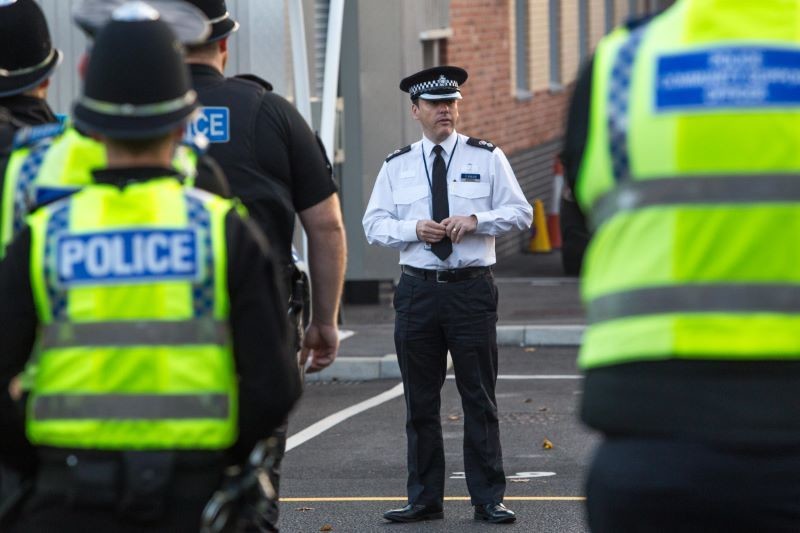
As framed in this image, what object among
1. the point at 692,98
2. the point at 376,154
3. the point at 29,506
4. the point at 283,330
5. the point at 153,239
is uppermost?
the point at 692,98

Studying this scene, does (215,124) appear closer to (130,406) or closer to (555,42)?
(130,406)

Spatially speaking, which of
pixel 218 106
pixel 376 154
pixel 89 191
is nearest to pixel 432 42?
pixel 376 154

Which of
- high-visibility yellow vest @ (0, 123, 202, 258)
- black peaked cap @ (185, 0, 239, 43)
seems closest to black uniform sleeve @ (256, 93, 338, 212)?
black peaked cap @ (185, 0, 239, 43)

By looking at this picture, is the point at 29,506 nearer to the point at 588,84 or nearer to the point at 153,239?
the point at 153,239

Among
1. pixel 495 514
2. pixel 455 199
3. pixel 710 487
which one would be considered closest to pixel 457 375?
pixel 495 514

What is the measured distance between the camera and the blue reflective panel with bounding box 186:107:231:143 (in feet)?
17.8

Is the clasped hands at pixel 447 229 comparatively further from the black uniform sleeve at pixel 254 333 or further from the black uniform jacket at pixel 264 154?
the black uniform sleeve at pixel 254 333

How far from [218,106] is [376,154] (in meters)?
11.6

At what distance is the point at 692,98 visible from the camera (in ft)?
10.3

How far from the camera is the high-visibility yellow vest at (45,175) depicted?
417cm

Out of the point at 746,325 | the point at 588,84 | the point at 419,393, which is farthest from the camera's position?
the point at 419,393

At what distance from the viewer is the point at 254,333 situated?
11.7ft

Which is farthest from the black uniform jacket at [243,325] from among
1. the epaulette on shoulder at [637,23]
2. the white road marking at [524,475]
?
the white road marking at [524,475]

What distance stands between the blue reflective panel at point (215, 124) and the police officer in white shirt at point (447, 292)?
9.62 feet
